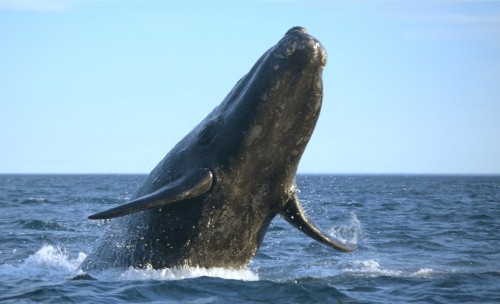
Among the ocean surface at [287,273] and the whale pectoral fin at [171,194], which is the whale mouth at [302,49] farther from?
the ocean surface at [287,273]

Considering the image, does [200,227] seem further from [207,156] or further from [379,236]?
[379,236]

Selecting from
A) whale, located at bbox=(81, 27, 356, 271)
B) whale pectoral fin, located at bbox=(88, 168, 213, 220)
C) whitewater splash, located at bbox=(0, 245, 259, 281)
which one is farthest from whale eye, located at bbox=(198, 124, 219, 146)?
whitewater splash, located at bbox=(0, 245, 259, 281)

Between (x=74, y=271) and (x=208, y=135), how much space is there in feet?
15.1

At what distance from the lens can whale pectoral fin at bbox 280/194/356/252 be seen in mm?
12164

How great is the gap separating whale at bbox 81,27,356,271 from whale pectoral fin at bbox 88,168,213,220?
0.04 ft

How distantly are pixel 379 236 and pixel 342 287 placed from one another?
11.7 metres

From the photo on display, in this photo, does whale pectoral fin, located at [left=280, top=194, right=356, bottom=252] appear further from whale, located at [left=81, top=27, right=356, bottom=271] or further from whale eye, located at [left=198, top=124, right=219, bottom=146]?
whale eye, located at [left=198, top=124, right=219, bottom=146]

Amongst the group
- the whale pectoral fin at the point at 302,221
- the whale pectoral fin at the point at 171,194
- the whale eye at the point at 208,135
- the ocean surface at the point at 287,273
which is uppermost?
the whale eye at the point at 208,135

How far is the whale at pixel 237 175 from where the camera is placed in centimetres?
1120

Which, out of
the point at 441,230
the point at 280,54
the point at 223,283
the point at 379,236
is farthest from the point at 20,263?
the point at 441,230

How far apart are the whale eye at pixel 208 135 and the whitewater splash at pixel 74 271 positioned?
6.10 ft

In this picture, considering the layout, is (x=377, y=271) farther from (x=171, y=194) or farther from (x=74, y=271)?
(x=171, y=194)

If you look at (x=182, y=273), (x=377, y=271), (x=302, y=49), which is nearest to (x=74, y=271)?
(x=182, y=273)

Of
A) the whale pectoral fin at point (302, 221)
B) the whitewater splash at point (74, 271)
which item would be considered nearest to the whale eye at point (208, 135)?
the whale pectoral fin at point (302, 221)
